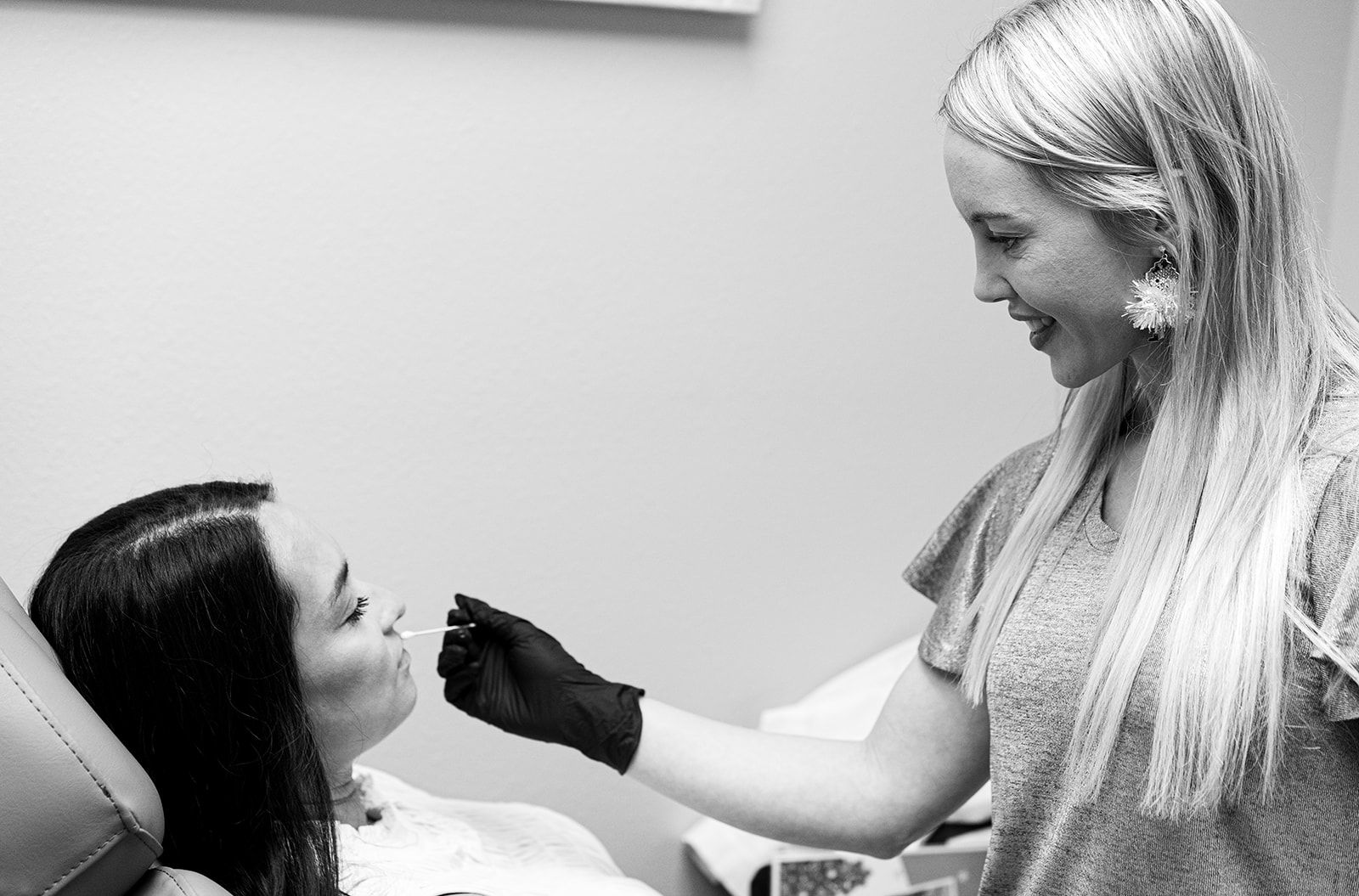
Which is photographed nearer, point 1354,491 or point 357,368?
point 1354,491

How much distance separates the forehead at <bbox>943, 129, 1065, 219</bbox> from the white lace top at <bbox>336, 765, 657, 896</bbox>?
72cm

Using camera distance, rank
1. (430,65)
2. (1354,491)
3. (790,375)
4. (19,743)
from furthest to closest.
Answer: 1. (790,375)
2. (430,65)
3. (1354,491)
4. (19,743)

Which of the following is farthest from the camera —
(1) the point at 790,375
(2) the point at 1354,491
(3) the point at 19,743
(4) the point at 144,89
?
(1) the point at 790,375

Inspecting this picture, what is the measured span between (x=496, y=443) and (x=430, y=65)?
46 centimetres

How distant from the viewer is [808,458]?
1703mm

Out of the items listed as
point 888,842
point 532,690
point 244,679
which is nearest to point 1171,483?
point 888,842

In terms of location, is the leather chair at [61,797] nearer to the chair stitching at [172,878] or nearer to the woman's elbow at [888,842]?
the chair stitching at [172,878]

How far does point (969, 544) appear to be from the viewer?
124 centimetres

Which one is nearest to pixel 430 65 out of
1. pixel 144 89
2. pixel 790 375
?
pixel 144 89

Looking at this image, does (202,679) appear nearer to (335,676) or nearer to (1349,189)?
(335,676)

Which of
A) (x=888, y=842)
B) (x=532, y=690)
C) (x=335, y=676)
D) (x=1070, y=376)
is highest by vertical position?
(x=1070, y=376)

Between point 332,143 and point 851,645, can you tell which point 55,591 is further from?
point 851,645

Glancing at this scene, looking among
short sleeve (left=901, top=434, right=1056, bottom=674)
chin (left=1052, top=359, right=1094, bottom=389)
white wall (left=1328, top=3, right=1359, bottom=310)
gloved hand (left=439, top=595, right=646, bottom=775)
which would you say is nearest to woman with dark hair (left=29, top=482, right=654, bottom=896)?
gloved hand (left=439, top=595, right=646, bottom=775)

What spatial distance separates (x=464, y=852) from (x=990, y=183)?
811 millimetres
